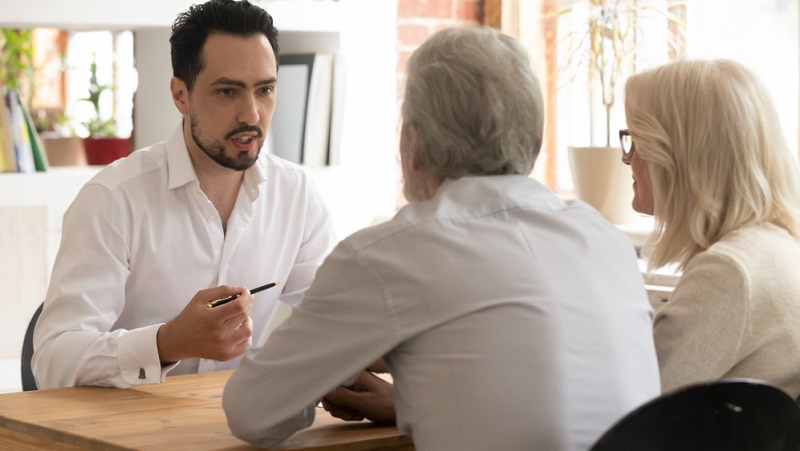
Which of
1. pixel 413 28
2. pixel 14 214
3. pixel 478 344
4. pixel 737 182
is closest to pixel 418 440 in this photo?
pixel 478 344

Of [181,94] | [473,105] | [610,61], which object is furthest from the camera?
[610,61]

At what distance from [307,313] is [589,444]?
384 mm

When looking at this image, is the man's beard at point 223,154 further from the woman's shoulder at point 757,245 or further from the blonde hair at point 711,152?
Result: the woman's shoulder at point 757,245

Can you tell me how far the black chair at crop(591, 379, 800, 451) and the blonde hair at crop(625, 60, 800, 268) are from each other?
549 millimetres

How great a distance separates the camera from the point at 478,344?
1.32 meters

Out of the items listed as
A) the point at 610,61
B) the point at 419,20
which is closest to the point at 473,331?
the point at 610,61

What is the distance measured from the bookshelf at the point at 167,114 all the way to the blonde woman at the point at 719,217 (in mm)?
1782

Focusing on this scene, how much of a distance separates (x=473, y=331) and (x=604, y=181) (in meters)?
2.11

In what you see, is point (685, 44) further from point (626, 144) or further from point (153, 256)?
point (153, 256)

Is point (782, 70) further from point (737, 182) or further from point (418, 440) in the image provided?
point (418, 440)

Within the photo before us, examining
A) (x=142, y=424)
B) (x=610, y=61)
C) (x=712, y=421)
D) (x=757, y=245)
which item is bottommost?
(x=142, y=424)

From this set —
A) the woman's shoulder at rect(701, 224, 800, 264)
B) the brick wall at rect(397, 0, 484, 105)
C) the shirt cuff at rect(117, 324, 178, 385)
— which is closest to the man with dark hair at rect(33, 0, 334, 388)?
the shirt cuff at rect(117, 324, 178, 385)

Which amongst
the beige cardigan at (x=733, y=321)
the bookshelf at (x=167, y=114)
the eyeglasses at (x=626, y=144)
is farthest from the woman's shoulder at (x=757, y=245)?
the bookshelf at (x=167, y=114)

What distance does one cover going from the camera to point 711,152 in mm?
1768
